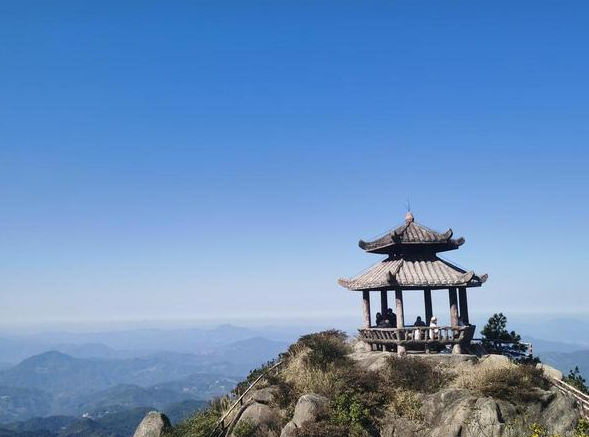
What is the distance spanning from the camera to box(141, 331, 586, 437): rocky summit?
1783 cm

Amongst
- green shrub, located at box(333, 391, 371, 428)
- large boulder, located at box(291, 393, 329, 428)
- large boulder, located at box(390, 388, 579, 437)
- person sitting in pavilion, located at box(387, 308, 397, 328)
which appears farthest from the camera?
person sitting in pavilion, located at box(387, 308, 397, 328)

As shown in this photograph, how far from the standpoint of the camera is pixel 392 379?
2042 cm

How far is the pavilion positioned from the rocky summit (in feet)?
4.33

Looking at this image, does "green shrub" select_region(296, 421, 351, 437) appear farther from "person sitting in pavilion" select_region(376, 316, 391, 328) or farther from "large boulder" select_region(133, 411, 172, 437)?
"person sitting in pavilion" select_region(376, 316, 391, 328)

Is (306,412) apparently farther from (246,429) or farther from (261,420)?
(246,429)

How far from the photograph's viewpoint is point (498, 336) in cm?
2808

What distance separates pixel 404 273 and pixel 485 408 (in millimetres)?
8514

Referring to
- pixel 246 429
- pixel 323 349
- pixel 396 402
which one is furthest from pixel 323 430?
pixel 323 349

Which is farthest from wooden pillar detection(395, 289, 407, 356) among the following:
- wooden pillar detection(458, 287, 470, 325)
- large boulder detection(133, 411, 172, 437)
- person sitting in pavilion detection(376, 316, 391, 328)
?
large boulder detection(133, 411, 172, 437)

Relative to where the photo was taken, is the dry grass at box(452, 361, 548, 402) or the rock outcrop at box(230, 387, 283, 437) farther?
the rock outcrop at box(230, 387, 283, 437)

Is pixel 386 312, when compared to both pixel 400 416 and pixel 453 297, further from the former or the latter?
pixel 400 416

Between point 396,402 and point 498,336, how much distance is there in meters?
11.4

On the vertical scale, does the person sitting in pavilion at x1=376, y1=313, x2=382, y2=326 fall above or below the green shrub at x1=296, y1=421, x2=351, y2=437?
above

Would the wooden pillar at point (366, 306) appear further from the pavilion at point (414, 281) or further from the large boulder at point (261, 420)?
the large boulder at point (261, 420)
